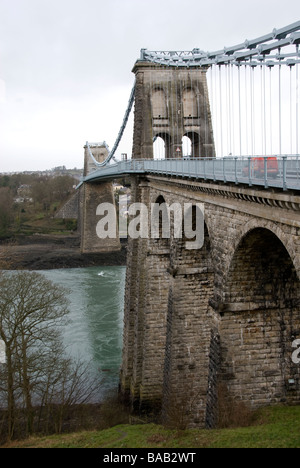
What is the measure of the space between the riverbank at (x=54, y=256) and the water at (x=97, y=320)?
215 centimetres

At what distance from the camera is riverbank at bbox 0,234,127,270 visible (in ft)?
122

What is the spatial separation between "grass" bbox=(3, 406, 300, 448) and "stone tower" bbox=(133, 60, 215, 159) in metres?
9.91

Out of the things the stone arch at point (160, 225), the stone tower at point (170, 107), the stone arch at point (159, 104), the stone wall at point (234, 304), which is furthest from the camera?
the stone arch at point (159, 104)

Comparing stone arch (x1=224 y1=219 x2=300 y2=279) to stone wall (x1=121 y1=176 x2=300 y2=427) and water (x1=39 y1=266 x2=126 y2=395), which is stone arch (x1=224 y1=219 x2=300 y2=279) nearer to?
stone wall (x1=121 y1=176 x2=300 y2=427)

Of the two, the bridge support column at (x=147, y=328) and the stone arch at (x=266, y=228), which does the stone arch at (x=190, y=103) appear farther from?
the stone arch at (x=266, y=228)

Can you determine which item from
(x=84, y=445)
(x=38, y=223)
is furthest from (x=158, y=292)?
(x=38, y=223)

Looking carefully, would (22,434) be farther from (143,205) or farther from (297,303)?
(143,205)

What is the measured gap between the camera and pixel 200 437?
8.33 metres

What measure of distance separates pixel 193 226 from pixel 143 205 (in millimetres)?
4252

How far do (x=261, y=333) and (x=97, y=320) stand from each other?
563 inches

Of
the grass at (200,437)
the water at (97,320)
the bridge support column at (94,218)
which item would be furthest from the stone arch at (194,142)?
the bridge support column at (94,218)

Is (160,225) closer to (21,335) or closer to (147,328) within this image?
(147,328)

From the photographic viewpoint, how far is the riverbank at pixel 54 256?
37.2 metres

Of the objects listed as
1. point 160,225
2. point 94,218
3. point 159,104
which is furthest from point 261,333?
point 94,218
